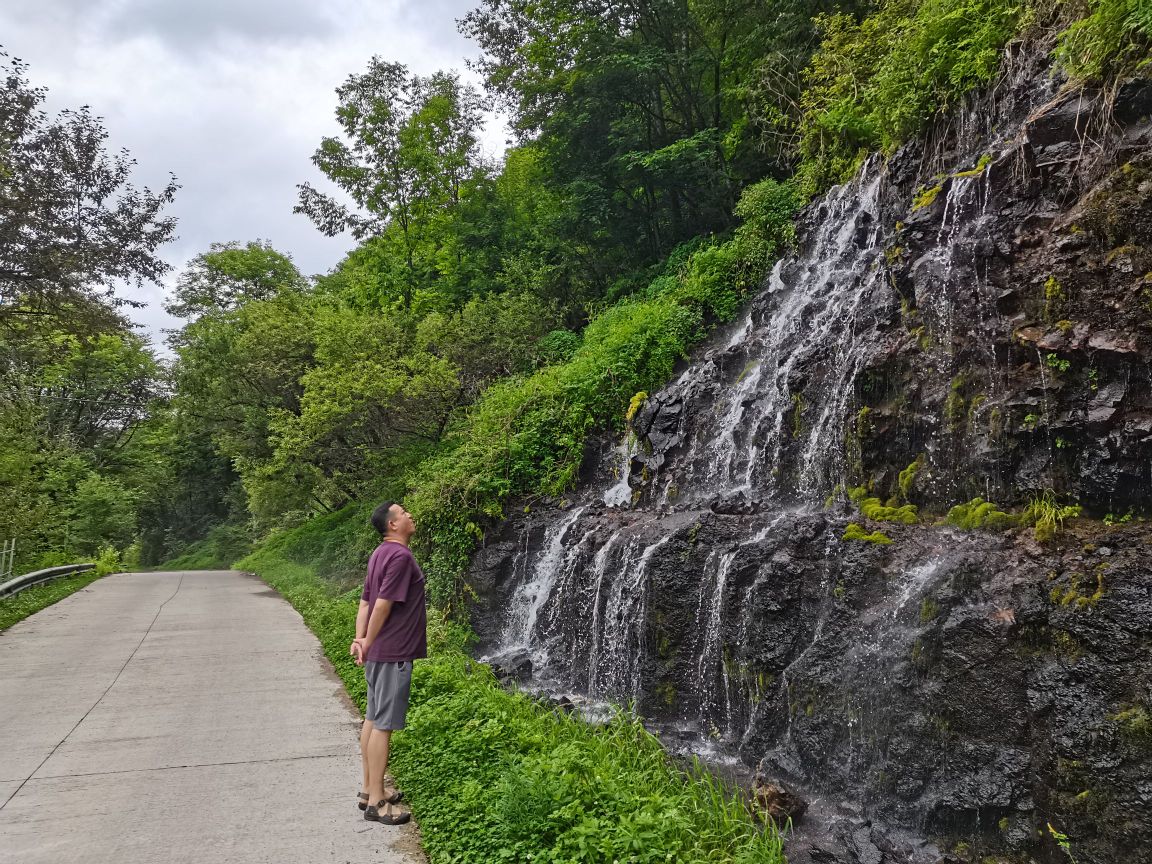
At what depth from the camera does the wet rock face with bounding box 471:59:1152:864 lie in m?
5.06

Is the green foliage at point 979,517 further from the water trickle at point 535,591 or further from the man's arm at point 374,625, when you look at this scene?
the water trickle at point 535,591

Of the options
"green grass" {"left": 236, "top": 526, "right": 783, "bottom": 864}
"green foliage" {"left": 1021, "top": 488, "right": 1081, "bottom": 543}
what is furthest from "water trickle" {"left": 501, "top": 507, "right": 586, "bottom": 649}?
"green foliage" {"left": 1021, "top": 488, "right": 1081, "bottom": 543}

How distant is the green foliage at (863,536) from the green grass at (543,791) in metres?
2.68

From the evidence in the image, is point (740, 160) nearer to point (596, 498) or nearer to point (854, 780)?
point (596, 498)

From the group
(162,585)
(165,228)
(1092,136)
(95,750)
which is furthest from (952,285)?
(162,585)

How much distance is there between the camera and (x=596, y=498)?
1243 centimetres

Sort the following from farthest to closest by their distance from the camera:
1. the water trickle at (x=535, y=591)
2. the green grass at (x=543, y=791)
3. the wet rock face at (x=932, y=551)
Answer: the water trickle at (x=535, y=591) → the wet rock face at (x=932, y=551) → the green grass at (x=543, y=791)

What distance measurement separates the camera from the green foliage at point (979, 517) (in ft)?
21.3

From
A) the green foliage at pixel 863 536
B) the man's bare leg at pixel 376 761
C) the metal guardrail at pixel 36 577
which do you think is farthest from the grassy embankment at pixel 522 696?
the metal guardrail at pixel 36 577

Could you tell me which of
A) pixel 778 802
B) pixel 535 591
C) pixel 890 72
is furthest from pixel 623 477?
pixel 890 72

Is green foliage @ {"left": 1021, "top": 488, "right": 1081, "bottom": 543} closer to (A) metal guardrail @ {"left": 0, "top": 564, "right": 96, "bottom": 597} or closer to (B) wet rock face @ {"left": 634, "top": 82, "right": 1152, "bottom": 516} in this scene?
(B) wet rock face @ {"left": 634, "top": 82, "right": 1152, "bottom": 516}

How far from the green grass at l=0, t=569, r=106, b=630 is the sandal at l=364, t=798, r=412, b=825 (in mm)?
10721

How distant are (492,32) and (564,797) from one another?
84.7 ft

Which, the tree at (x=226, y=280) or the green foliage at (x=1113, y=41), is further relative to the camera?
the tree at (x=226, y=280)
